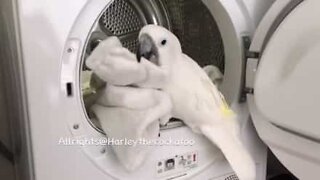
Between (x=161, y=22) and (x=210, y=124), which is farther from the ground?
(x=161, y=22)

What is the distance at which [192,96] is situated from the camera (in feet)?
2.72

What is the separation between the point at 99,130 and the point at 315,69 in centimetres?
41

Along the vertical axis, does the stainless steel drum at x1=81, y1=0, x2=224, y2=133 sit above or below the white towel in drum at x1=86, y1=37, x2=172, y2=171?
above

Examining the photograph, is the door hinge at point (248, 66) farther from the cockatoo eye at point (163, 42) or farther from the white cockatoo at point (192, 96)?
the cockatoo eye at point (163, 42)

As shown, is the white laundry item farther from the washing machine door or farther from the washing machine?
the washing machine door

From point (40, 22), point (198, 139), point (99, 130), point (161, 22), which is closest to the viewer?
point (40, 22)

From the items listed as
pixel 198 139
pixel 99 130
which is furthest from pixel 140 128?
pixel 198 139

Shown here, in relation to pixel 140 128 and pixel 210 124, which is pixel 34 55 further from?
pixel 210 124

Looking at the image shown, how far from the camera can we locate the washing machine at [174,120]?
0.68m

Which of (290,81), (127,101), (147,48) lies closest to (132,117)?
(127,101)

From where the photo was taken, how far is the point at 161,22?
104 centimetres

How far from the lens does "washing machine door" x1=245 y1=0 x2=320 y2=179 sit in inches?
28.5

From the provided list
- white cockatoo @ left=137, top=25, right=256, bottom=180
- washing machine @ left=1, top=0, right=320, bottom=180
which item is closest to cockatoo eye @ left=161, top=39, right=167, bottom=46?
white cockatoo @ left=137, top=25, right=256, bottom=180

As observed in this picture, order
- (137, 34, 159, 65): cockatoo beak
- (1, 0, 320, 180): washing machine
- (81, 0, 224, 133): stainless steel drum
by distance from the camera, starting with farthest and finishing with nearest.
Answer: (81, 0, 224, 133): stainless steel drum
(137, 34, 159, 65): cockatoo beak
(1, 0, 320, 180): washing machine
